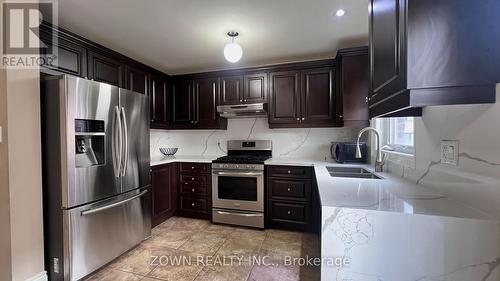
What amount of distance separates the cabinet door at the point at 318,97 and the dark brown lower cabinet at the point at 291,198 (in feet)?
2.38

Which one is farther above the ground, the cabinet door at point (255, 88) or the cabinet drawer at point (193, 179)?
the cabinet door at point (255, 88)

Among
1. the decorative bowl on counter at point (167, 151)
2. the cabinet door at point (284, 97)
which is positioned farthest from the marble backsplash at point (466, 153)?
the decorative bowl on counter at point (167, 151)

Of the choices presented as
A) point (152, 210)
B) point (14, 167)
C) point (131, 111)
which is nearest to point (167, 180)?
point (152, 210)

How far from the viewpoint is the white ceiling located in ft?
5.76

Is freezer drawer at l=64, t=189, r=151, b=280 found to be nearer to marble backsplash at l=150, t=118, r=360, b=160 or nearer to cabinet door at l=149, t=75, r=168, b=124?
cabinet door at l=149, t=75, r=168, b=124

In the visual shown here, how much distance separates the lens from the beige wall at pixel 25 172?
1547 mm

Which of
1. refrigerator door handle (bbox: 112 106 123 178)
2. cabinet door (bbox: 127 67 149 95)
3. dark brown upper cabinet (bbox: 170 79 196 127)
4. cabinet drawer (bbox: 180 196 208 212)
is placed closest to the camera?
refrigerator door handle (bbox: 112 106 123 178)

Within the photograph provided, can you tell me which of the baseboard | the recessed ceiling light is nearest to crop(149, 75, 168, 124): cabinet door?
the baseboard

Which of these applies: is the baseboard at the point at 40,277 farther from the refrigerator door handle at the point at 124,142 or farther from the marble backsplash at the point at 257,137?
the marble backsplash at the point at 257,137

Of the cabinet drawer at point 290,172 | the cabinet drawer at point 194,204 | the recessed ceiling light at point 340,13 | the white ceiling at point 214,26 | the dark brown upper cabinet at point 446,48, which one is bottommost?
the cabinet drawer at point 194,204

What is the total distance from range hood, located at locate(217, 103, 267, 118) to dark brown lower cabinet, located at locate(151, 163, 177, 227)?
3.51 ft

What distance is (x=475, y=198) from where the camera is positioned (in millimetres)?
970

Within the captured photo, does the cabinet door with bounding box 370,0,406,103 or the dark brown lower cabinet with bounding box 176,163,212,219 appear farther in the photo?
the dark brown lower cabinet with bounding box 176,163,212,219

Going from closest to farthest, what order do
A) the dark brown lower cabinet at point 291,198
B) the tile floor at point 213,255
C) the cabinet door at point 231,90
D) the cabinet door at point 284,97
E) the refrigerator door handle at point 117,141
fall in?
the tile floor at point 213,255 → the refrigerator door handle at point 117,141 → the dark brown lower cabinet at point 291,198 → the cabinet door at point 284,97 → the cabinet door at point 231,90
